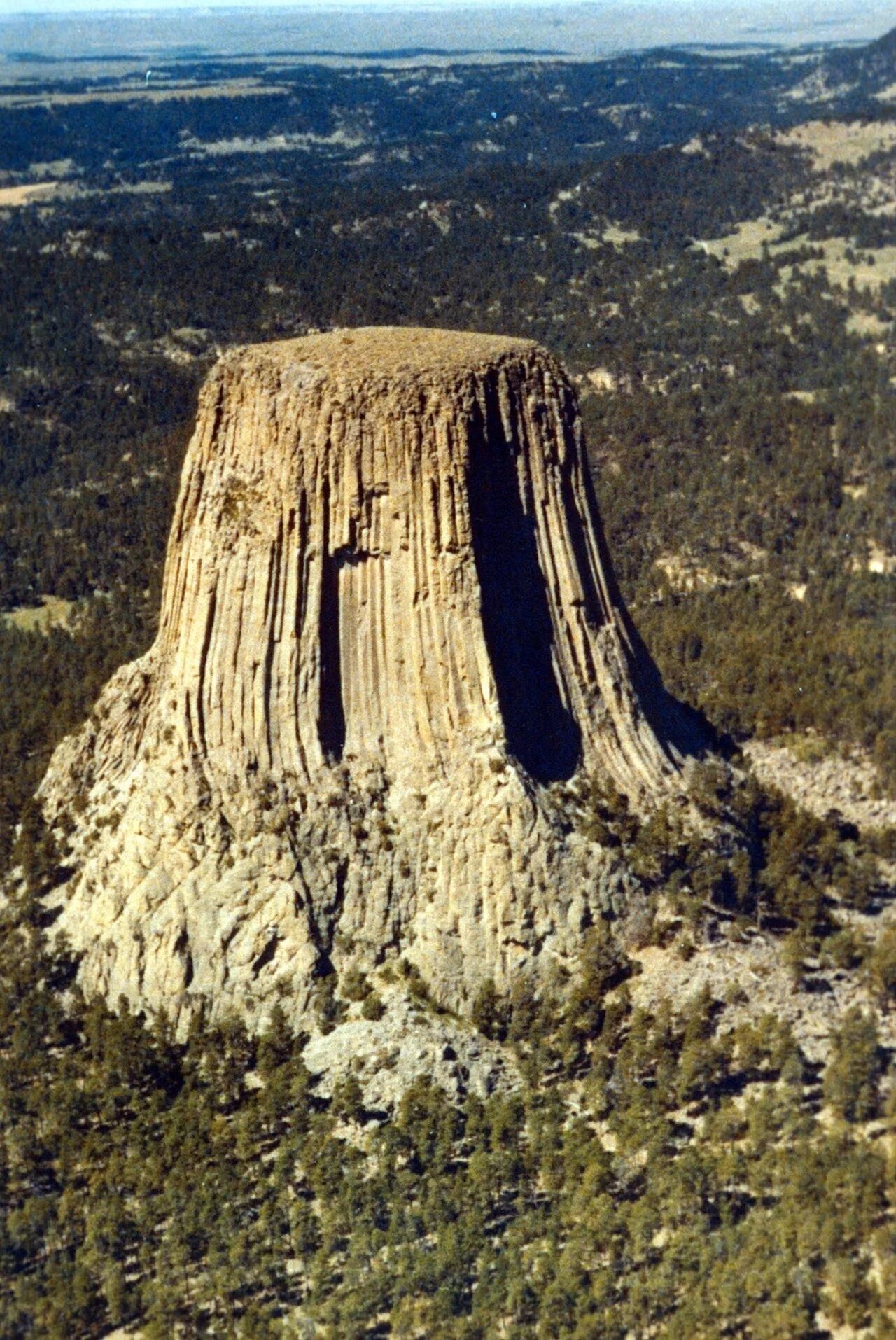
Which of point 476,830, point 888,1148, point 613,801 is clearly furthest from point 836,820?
point 888,1148

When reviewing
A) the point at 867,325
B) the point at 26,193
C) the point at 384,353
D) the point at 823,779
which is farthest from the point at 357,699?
the point at 26,193

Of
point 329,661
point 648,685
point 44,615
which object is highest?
point 44,615

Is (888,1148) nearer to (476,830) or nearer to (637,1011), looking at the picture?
(637,1011)

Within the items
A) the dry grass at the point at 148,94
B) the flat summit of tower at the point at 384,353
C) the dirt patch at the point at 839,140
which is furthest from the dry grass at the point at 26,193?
the flat summit of tower at the point at 384,353

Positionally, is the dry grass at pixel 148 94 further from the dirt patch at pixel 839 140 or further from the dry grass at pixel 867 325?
the dry grass at pixel 867 325

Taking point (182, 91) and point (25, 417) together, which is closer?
point (25, 417)

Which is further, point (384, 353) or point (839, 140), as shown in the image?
point (839, 140)

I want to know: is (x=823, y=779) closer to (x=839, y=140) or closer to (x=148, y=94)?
(x=839, y=140)
